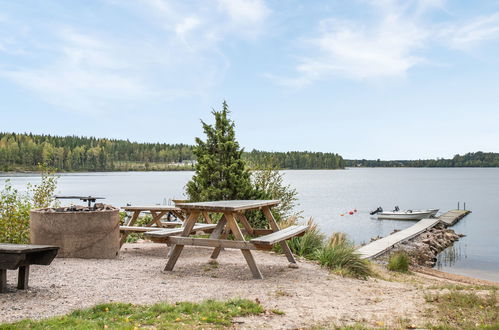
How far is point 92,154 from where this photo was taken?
160625 millimetres

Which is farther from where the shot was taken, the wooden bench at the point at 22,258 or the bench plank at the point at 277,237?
the bench plank at the point at 277,237

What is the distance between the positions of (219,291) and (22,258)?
103 inches

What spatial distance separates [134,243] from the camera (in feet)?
37.3

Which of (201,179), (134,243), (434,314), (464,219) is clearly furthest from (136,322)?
A: (464,219)

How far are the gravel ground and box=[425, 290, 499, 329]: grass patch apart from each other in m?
0.24

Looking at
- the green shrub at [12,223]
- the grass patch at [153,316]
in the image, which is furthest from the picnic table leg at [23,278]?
the green shrub at [12,223]

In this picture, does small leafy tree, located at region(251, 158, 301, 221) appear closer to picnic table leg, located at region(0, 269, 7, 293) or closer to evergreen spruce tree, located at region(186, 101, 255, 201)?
evergreen spruce tree, located at region(186, 101, 255, 201)

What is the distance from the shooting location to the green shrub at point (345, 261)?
852cm

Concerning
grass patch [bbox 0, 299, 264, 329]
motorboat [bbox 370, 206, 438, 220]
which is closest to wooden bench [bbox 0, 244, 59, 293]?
grass patch [bbox 0, 299, 264, 329]

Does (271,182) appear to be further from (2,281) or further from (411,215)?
(411,215)

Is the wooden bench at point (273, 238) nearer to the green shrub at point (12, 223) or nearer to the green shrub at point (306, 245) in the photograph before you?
the green shrub at point (306, 245)

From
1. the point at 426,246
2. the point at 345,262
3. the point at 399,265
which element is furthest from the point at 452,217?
the point at 345,262

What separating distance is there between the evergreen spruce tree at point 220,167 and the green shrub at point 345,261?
16.5 ft

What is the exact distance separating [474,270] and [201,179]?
48.9 feet
